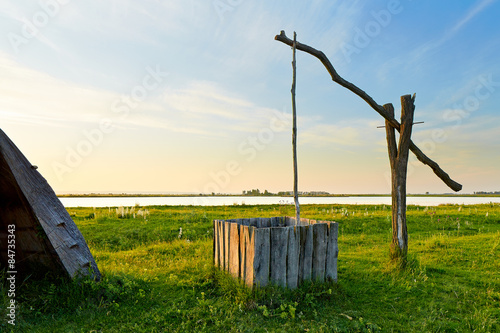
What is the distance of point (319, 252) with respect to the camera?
6.23 m

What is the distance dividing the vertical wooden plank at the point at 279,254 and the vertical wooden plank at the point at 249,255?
0.40m

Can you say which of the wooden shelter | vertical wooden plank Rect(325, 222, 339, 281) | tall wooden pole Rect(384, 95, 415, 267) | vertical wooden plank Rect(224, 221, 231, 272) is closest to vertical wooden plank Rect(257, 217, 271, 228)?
vertical wooden plank Rect(224, 221, 231, 272)

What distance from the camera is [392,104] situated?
817 centimetres

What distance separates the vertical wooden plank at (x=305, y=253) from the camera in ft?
19.8

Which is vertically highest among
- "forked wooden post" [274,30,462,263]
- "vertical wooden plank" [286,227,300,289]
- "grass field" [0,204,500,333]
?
"forked wooden post" [274,30,462,263]

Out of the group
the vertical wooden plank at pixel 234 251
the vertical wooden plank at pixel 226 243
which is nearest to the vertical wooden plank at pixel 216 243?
the vertical wooden plank at pixel 226 243

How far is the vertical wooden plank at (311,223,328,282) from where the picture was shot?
20.3 feet

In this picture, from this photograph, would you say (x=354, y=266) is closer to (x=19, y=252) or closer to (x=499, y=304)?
(x=499, y=304)

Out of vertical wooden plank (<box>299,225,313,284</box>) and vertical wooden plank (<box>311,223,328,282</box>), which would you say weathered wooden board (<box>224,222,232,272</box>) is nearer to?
vertical wooden plank (<box>299,225,313,284</box>)

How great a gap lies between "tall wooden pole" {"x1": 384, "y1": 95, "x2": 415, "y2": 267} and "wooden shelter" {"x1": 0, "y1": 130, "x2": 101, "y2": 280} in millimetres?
6971

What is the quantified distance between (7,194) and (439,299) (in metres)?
9.05

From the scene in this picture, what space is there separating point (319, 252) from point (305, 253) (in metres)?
0.35

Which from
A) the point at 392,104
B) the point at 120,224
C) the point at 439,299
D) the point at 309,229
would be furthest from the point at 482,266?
the point at 120,224

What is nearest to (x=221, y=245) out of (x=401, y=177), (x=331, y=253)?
(x=331, y=253)
